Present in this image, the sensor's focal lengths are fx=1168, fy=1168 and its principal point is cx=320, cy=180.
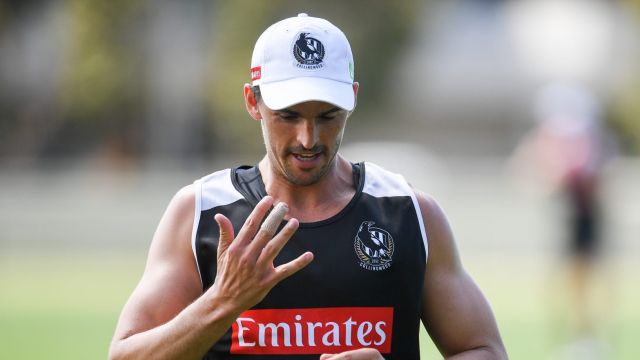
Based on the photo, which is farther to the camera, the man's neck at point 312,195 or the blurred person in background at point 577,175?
the blurred person in background at point 577,175

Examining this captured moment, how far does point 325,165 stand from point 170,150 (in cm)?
3069

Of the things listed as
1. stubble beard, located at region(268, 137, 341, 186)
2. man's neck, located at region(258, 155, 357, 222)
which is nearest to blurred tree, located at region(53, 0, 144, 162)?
man's neck, located at region(258, 155, 357, 222)

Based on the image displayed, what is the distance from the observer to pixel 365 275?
415cm

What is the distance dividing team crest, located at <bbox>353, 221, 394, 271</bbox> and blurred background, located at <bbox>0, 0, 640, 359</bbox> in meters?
6.81

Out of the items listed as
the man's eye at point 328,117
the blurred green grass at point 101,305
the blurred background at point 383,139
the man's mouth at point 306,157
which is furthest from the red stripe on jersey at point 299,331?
the blurred background at point 383,139

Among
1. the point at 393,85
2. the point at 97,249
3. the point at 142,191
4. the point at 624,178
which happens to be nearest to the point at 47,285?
the point at 97,249

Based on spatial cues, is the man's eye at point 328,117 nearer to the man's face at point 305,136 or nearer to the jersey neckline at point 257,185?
the man's face at point 305,136

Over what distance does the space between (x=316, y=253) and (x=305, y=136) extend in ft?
1.42

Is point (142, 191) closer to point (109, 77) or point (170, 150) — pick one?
point (109, 77)

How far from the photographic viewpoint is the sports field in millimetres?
11961

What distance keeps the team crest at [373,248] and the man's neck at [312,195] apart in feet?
0.50

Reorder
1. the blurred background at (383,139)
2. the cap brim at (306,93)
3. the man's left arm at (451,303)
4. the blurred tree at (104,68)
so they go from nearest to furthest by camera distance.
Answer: the cap brim at (306,93) < the man's left arm at (451,303) < the blurred background at (383,139) < the blurred tree at (104,68)

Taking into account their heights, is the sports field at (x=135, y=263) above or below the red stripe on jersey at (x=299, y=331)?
below

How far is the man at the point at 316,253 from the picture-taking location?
408cm
